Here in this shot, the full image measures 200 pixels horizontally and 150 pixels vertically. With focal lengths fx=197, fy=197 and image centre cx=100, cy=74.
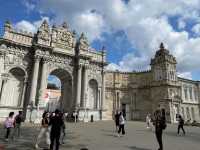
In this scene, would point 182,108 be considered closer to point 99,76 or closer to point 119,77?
point 119,77

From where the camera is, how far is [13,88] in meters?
32.1

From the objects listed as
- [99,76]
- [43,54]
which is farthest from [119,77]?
[43,54]

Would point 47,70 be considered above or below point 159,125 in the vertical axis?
above

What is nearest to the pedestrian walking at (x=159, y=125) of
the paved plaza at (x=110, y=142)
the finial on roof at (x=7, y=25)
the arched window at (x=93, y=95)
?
the paved plaza at (x=110, y=142)

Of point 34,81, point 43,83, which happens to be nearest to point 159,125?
point 34,81

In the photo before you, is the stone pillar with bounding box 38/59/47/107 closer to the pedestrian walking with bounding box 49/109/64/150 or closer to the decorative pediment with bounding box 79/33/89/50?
the decorative pediment with bounding box 79/33/89/50

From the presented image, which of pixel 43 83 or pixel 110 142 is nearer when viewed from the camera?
pixel 110 142

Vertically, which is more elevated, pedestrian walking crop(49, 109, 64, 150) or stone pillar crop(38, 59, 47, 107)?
stone pillar crop(38, 59, 47, 107)

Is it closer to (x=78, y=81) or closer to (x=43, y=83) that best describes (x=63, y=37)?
(x=78, y=81)

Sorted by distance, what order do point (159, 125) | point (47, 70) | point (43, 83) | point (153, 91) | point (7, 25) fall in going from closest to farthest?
point (159, 125)
point (7, 25)
point (43, 83)
point (47, 70)
point (153, 91)

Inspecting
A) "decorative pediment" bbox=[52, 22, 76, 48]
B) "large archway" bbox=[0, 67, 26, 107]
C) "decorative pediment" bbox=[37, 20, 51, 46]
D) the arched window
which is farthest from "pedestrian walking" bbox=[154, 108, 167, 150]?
the arched window

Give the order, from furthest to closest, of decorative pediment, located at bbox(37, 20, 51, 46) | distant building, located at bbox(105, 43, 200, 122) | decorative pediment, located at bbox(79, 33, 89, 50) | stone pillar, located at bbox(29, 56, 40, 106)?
distant building, located at bbox(105, 43, 200, 122), decorative pediment, located at bbox(79, 33, 89, 50), decorative pediment, located at bbox(37, 20, 51, 46), stone pillar, located at bbox(29, 56, 40, 106)

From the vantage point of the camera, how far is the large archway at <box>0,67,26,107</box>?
30.4 metres

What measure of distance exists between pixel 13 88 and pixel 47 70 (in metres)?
6.22
